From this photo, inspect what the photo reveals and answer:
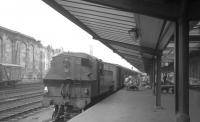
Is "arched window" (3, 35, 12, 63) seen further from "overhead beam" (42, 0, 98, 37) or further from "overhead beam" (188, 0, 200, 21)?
"overhead beam" (188, 0, 200, 21)

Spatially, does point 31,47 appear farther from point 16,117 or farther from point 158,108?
point 158,108

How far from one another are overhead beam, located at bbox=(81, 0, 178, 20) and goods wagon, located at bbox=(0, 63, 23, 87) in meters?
28.2

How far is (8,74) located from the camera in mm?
33094

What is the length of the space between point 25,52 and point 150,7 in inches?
1584

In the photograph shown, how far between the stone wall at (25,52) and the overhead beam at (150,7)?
32919 mm

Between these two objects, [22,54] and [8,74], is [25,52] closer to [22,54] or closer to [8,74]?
[22,54]

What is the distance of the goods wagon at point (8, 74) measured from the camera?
31.8 meters

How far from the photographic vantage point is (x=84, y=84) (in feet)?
41.9

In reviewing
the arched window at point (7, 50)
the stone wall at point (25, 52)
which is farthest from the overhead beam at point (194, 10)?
the arched window at point (7, 50)

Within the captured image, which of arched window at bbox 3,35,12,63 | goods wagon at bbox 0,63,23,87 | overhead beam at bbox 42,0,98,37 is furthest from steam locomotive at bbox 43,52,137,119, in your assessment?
arched window at bbox 3,35,12,63

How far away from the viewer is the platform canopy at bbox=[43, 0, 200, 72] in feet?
18.1

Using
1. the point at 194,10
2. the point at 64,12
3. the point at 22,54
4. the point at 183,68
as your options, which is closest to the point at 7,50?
the point at 22,54

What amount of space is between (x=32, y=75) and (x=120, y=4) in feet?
139

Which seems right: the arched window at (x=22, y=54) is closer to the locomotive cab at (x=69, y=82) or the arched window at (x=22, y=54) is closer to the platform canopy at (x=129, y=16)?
the platform canopy at (x=129, y=16)
